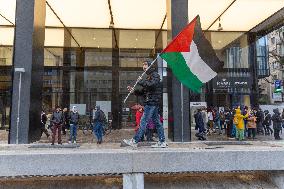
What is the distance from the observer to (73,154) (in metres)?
5.49

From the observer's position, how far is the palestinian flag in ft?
26.2

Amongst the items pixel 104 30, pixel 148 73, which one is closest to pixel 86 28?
pixel 104 30

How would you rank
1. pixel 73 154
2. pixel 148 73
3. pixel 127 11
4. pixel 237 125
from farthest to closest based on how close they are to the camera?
1. pixel 127 11
2. pixel 237 125
3. pixel 148 73
4. pixel 73 154

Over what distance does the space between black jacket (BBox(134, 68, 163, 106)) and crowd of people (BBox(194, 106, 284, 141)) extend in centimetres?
690

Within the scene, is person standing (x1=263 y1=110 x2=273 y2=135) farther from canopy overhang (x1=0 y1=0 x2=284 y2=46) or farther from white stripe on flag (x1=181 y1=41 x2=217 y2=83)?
white stripe on flag (x1=181 y1=41 x2=217 y2=83)

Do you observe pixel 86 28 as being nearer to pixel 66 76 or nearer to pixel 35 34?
pixel 66 76

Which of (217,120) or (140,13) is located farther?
(217,120)

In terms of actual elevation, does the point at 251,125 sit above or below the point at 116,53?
below

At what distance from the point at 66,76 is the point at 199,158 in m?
18.1

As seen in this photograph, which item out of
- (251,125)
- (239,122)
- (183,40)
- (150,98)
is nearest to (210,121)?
(251,125)

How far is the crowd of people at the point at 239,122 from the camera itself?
1447cm

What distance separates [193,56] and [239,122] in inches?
292

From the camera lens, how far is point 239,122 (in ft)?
47.1

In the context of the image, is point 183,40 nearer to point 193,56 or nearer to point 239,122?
point 193,56
